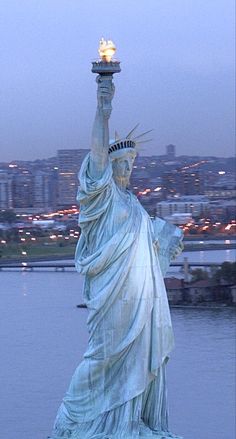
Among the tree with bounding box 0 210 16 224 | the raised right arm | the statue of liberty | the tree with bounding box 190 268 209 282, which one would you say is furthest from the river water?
the tree with bounding box 0 210 16 224

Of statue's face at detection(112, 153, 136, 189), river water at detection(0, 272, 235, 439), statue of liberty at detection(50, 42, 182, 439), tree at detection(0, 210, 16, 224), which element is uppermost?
tree at detection(0, 210, 16, 224)

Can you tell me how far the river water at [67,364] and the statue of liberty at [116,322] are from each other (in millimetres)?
3199

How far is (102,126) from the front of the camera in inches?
102

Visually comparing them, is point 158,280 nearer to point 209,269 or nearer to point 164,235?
point 164,235

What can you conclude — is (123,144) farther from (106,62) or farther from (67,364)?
(67,364)

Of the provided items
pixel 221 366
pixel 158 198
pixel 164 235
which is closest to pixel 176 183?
pixel 158 198

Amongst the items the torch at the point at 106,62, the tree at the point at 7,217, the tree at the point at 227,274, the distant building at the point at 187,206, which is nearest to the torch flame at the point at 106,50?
the torch at the point at 106,62

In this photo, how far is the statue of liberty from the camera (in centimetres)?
268

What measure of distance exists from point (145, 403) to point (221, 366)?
7.07m

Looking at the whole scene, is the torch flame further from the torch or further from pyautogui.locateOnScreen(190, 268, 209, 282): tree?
pyautogui.locateOnScreen(190, 268, 209, 282): tree

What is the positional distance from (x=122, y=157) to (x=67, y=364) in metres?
6.63

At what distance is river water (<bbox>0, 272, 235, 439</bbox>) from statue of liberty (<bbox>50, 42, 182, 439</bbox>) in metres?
3.20

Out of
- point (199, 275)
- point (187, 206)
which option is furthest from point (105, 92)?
point (187, 206)

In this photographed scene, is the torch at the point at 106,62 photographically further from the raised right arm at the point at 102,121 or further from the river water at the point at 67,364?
the river water at the point at 67,364
